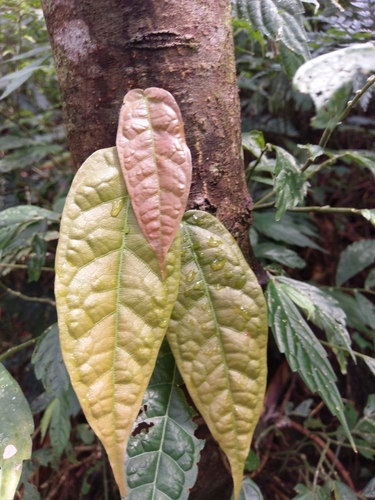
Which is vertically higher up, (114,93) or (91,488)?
(114,93)

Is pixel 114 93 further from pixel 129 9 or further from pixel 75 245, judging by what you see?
pixel 75 245

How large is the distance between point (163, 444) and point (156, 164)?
339 millimetres

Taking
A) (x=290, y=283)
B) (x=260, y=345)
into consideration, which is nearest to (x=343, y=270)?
(x=290, y=283)

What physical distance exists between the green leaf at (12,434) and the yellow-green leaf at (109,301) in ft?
0.42

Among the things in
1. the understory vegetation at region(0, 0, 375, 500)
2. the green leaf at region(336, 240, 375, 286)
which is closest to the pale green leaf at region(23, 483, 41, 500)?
the understory vegetation at region(0, 0, 375, 500)

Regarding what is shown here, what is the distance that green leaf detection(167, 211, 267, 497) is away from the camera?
40 centimetres

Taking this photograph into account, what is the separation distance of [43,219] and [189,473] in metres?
0.59

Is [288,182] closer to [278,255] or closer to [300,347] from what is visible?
[300,347]

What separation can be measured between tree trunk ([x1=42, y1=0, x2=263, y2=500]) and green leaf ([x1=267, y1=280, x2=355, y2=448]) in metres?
0.16

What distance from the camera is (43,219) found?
80cm

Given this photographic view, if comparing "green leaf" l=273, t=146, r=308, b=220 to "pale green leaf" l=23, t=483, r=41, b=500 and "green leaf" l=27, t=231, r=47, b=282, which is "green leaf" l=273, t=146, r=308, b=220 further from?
"pale green leaf" l=23, t=483, r=41, b=500

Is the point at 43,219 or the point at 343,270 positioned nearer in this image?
the point at 43,219

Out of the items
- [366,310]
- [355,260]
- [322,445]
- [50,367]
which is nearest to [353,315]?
[366,310]

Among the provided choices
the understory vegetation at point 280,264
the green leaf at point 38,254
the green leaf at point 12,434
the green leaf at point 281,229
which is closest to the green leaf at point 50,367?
the understory vegetation at point 280,264
